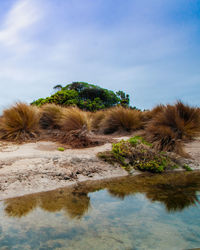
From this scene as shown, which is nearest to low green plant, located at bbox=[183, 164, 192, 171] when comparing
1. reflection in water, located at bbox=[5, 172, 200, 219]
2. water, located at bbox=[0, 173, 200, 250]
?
reflection in water, located at bbox=[5, 172, 200, 219]

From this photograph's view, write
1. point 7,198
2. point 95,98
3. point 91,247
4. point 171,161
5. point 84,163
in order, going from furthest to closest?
point 95,98 → point 171,161 → point 84,163 → point 7,198 → point 91,247

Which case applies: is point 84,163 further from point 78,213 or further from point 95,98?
point 95,98

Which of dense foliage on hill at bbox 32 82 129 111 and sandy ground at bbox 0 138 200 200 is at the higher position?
dense foliage on hill at bbox 32 82 129 111

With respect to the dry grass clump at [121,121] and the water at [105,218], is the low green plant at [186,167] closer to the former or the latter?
the water at [105,218]

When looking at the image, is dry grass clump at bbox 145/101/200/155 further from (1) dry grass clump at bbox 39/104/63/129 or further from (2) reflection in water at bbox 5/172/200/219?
(1) dry grass clump at bbox 39/104/63/129

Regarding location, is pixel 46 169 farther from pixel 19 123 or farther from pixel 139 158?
pixel 19 123

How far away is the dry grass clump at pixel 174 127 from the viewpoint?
6270 mm

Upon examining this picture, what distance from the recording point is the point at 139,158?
5426 mm

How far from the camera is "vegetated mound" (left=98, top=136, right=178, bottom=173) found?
17.1ft

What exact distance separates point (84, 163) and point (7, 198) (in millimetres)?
1930

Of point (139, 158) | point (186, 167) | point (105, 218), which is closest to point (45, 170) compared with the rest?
point (105, 218)

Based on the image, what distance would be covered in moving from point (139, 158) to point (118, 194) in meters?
2.02

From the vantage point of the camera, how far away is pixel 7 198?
3.28m

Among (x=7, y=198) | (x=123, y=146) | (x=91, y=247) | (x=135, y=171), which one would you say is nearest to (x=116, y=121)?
(x=123, y=146)
